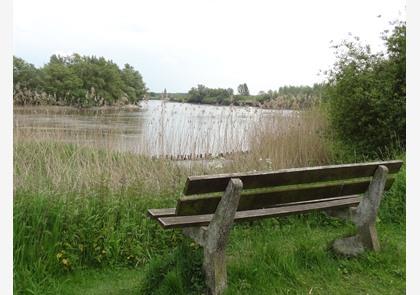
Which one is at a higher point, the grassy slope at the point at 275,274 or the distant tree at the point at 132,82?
the distant tree at the point at 132,82

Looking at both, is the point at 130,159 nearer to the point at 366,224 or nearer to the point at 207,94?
the point at 366,224

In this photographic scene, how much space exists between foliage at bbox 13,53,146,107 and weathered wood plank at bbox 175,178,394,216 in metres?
4.05

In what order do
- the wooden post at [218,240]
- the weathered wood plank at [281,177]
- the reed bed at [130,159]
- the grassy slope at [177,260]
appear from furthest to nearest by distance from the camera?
the reed bed at [130,159] → the grassy slope at [177,260] → the wooden post at [218,240] → the weathered wood plank at [281,177]

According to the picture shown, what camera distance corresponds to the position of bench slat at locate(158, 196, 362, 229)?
8.64 ft

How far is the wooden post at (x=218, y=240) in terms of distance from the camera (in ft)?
8.14

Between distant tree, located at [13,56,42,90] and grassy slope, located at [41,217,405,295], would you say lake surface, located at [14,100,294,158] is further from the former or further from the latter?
grassy slope, located at [41,217,405,295]

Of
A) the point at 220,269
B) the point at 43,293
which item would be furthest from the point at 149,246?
the point at 220,269

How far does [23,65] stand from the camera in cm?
1023

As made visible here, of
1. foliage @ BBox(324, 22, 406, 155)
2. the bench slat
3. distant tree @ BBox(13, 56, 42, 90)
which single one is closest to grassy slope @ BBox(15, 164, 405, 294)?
the bench slat

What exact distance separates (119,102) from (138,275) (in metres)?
3.76

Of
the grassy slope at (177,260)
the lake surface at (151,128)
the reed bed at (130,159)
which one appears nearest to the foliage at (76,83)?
the lake surface at (151,128)

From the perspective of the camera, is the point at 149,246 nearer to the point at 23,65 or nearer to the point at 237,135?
the point at 237,135

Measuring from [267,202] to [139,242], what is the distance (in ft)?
4.75

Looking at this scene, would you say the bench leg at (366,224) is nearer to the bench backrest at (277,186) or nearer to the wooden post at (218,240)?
the bench backrest at (277,186)
